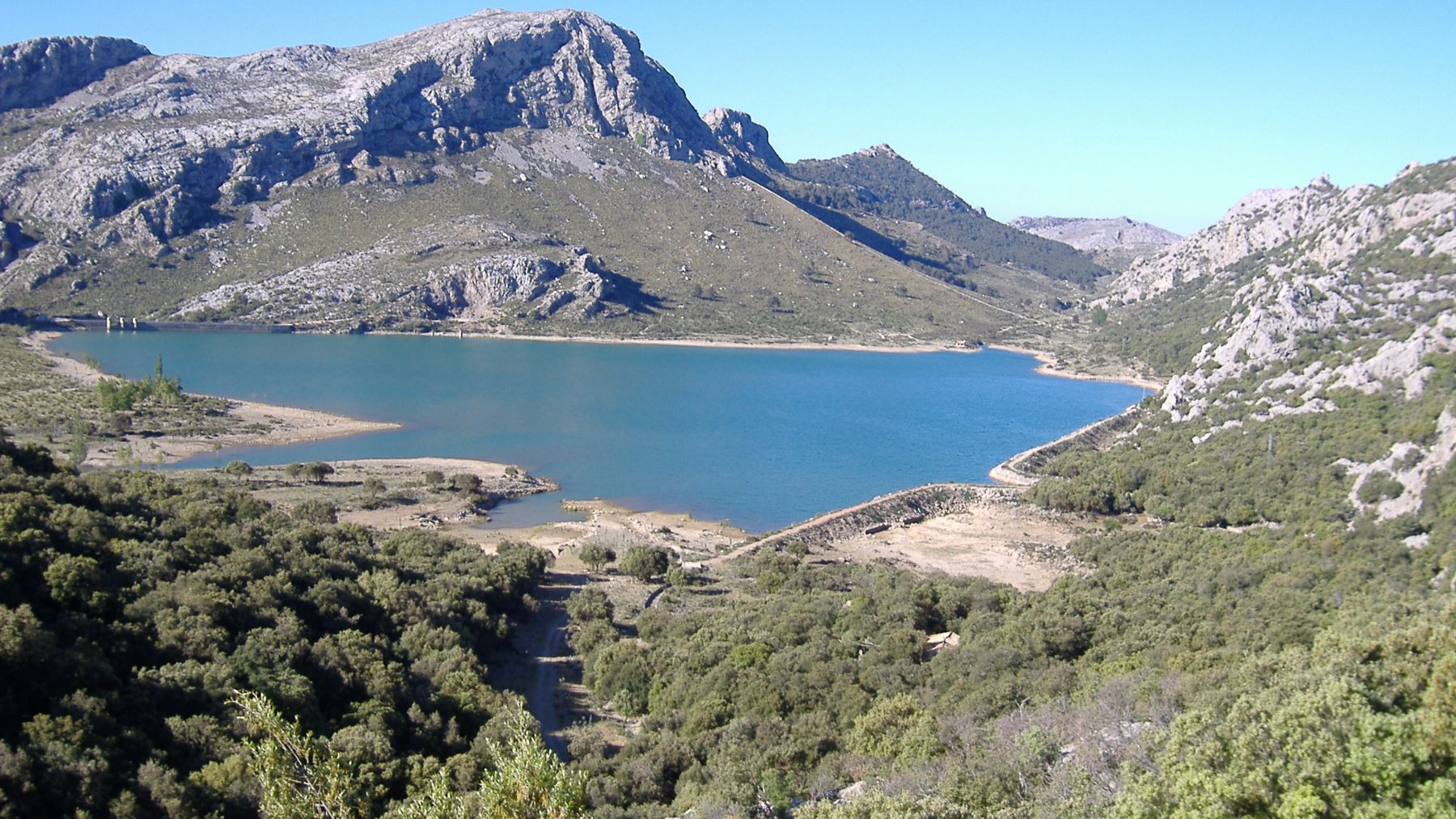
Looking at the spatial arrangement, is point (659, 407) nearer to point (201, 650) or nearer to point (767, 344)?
point (767, 344)

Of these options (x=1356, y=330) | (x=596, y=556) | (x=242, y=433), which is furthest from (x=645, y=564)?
(x=242, y=433)

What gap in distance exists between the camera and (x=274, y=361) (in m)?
71.5

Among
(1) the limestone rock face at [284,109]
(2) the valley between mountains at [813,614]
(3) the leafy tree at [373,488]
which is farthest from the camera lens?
(1) the limestone rock face at [284,109]

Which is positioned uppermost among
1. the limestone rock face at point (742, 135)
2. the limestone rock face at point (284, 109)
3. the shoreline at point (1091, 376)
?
the limestone rock face at point (742, 135)

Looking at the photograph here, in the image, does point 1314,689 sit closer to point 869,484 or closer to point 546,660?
point 546,660

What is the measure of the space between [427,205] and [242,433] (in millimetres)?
74212

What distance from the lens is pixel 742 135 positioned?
17962cm

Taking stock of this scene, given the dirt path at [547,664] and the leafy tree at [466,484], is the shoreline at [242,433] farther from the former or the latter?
the dirt path at [547,664]

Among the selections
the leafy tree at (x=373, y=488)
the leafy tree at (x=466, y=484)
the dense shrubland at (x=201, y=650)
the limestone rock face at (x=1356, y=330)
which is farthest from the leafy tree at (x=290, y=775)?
the leafy tree at (x=466, y=484)

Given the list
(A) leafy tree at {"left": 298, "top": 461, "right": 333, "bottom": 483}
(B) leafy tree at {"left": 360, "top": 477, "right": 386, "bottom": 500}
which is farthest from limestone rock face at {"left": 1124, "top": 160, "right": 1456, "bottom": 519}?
(A) leafy tree at {"left": 298, "top": 461, "right": 333, "bottom": 483}

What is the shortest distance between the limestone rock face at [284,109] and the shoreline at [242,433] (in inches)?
2210

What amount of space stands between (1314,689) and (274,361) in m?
75.0

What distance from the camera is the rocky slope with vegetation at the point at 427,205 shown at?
99875 millimetres

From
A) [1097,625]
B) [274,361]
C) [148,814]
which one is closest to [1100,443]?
[1097,625]
